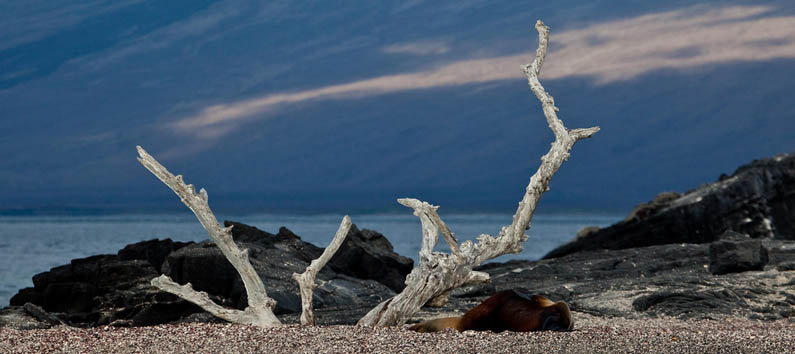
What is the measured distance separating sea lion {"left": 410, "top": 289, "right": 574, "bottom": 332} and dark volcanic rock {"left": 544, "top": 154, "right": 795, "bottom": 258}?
52.3 ft

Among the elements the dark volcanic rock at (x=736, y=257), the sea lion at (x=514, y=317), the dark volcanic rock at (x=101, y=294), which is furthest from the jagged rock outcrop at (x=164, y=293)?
the dark volcanic rock at (x=736, y=257)

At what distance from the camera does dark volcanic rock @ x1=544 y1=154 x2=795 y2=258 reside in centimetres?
2238

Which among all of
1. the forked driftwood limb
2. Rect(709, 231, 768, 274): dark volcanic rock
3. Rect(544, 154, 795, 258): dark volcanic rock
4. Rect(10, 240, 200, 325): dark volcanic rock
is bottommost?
Rect(10, 240, 200, 325): dark volcanic rock

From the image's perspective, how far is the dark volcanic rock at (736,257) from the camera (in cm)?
1360

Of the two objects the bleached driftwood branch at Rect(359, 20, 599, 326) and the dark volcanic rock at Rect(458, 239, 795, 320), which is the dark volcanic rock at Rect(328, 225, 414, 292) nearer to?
A: the dark volcanic rock at Rect(458, 239, 795, 320)

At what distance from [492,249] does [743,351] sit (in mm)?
2817

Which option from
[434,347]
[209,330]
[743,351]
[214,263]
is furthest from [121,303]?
[743,351]

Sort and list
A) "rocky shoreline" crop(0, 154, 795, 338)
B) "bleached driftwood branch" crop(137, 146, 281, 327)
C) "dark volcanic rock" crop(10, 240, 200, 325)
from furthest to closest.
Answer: "dark volcanic rock" crop(10, 240, 200, 325)
"rocky shoreline" crop(0, 154, 795, 338)
"bleached driftwood branch" crop(137, 146, 281, 327)

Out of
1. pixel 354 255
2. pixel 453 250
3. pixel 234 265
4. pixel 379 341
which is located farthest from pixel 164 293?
pixel 379 341

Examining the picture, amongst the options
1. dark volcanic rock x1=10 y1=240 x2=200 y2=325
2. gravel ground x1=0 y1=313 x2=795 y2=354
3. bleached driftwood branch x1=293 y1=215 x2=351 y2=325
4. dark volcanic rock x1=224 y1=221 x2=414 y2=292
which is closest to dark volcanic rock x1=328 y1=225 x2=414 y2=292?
dark volcanic rock x1=224 y1=221 x2=414 y2=292

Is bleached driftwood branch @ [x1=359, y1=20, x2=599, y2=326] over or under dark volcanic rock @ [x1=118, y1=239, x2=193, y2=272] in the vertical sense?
over

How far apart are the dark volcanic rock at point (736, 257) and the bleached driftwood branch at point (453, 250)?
6135 mm

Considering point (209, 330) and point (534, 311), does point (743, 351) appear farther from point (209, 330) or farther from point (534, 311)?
point (209, 330)

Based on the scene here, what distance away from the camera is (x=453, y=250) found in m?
8.16
